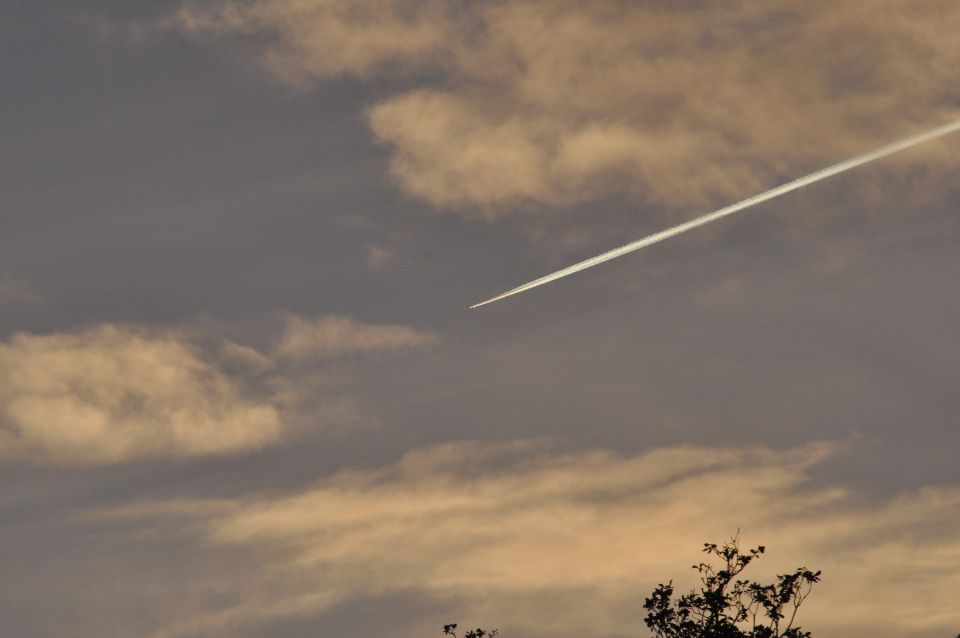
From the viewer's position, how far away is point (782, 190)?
58781 millimetres

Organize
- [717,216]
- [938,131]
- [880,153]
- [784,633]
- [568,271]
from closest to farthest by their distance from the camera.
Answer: [938,131] < [880,153] < [717,216] < [784,633] < [568,271]

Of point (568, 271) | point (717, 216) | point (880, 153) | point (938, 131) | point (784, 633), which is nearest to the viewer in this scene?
point (938, 131)

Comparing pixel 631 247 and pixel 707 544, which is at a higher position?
pixel 631 247

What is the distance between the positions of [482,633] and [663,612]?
11050 millimetres

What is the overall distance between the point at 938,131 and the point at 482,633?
126 ft

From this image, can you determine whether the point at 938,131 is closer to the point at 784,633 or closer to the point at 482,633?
the point at 784,633

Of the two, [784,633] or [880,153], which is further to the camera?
[784,633]

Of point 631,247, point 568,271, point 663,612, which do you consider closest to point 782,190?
point 631,247

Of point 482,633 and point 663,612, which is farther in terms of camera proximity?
point 482,633

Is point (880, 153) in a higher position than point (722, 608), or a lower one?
higher

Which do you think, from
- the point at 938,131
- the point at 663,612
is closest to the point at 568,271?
the point at 663,612

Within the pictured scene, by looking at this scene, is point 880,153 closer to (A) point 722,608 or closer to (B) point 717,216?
(B) point 717,216

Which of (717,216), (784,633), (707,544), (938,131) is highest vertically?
(717,216)

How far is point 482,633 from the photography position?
68.2 meters
